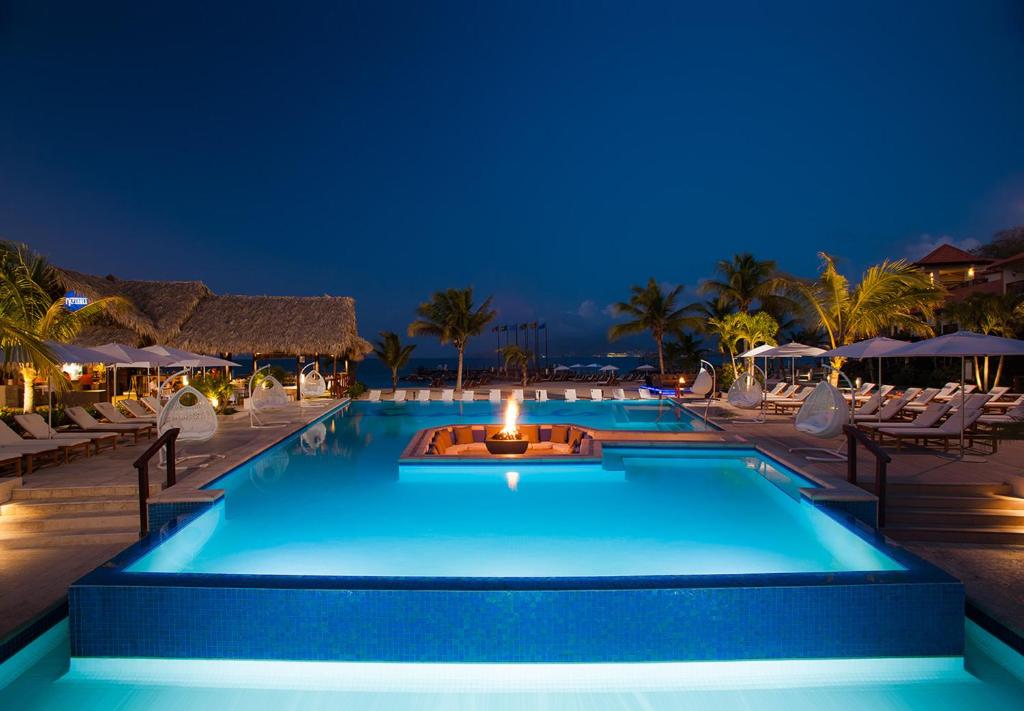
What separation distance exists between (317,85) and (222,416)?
59.8 ft

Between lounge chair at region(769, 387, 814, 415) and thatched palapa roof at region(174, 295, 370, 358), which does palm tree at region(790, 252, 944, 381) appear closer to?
lounge chair at region(769, 387, 814, 415)

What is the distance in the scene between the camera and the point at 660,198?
43.8 metres

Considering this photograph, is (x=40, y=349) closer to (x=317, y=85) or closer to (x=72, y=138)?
(x=317, y=85)

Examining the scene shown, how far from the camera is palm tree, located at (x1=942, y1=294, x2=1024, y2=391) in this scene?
17.1 meters

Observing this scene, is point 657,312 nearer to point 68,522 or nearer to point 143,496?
point 143,496

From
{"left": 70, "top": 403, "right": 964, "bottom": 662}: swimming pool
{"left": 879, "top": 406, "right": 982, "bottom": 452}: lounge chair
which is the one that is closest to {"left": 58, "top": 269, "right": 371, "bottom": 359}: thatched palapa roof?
{"left": 70, "top": 403, "right": 964, "bottom": 662}: swimming pool

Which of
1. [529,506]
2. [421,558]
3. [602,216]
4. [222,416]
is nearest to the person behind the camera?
[421,558]

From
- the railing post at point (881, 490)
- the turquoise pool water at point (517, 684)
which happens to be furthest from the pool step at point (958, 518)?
the turquoise pool water at point (517, 684)

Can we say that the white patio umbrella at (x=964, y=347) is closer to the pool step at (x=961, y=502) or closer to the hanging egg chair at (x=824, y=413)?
the hanging egg chair at (x=824, y=413)

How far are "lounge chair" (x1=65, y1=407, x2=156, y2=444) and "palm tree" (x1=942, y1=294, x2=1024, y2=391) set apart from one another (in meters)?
20.4

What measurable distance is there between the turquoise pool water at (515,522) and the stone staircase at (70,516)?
0.72 metres

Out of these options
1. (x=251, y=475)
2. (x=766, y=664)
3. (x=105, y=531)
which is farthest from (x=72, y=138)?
(x=766, y=664)

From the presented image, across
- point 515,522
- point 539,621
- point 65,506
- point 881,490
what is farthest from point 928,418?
point 65,506

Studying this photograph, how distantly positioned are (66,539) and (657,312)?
20205 mm
